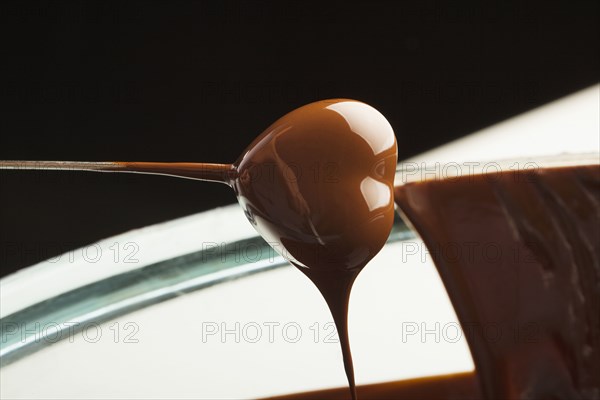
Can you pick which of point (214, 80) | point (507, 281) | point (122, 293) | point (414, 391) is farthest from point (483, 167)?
point (214, 80)

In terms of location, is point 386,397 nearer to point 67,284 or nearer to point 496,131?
point 67,284

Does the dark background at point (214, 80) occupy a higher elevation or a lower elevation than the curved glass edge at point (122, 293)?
higher

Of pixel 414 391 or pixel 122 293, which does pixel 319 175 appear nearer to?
pixel 414 391

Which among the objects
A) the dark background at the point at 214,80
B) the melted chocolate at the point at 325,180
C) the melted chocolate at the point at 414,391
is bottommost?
the melted chocolate at the point at 414,391

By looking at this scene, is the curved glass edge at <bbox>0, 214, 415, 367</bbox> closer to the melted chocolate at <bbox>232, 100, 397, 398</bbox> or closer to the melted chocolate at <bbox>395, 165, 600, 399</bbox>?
the melted chocolate at <bbox>395, 165, 600, 399</bbox>

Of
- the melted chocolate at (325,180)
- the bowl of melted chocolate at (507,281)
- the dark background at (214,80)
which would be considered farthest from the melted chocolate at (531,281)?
the dark background at (214,80)

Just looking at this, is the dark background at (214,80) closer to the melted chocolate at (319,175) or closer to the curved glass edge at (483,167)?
the curved glass edge at (483,167)

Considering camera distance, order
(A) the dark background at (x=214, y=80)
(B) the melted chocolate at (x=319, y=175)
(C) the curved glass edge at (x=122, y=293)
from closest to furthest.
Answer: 1. (B) the melted chocolate at (x=319, y=175)
2. (C) the curved glass edge at (x=122, y=293)
3. (A) the dark background at (x=214, y=80)
